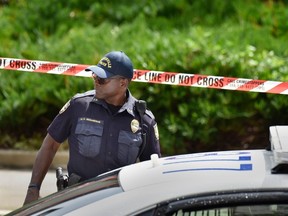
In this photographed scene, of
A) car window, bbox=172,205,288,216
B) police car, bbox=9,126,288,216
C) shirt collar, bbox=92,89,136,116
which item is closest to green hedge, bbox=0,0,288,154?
shirt collar, bbox=92,89,136,116

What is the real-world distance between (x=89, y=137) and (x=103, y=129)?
0.09 meters

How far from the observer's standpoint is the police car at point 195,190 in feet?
11.6

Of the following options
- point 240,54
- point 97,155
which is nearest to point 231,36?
point 240,54

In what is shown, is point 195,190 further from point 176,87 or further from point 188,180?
point 176,87

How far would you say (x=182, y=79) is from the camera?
27.3 feet

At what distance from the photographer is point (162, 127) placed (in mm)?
10281

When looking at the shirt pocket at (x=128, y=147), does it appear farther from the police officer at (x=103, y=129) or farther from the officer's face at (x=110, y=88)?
the officer's face at (x=110, y=88)

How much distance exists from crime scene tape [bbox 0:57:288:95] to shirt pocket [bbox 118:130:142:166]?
2.49 metres

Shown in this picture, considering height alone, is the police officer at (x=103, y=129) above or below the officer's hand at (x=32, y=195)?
above

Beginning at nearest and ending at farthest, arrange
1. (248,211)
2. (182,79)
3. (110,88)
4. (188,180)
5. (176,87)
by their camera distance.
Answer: (248,211) → (188,180) → (110,88) → (182,79) → (176,87)

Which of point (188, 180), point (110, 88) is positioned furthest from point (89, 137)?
point (188, 180)

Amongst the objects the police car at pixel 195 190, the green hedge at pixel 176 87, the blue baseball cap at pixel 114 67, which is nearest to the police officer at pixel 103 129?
the blue baseball cap at pixel 114 67

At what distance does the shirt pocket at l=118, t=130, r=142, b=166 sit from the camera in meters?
5.47

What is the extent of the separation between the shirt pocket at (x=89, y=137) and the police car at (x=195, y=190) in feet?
4.35
